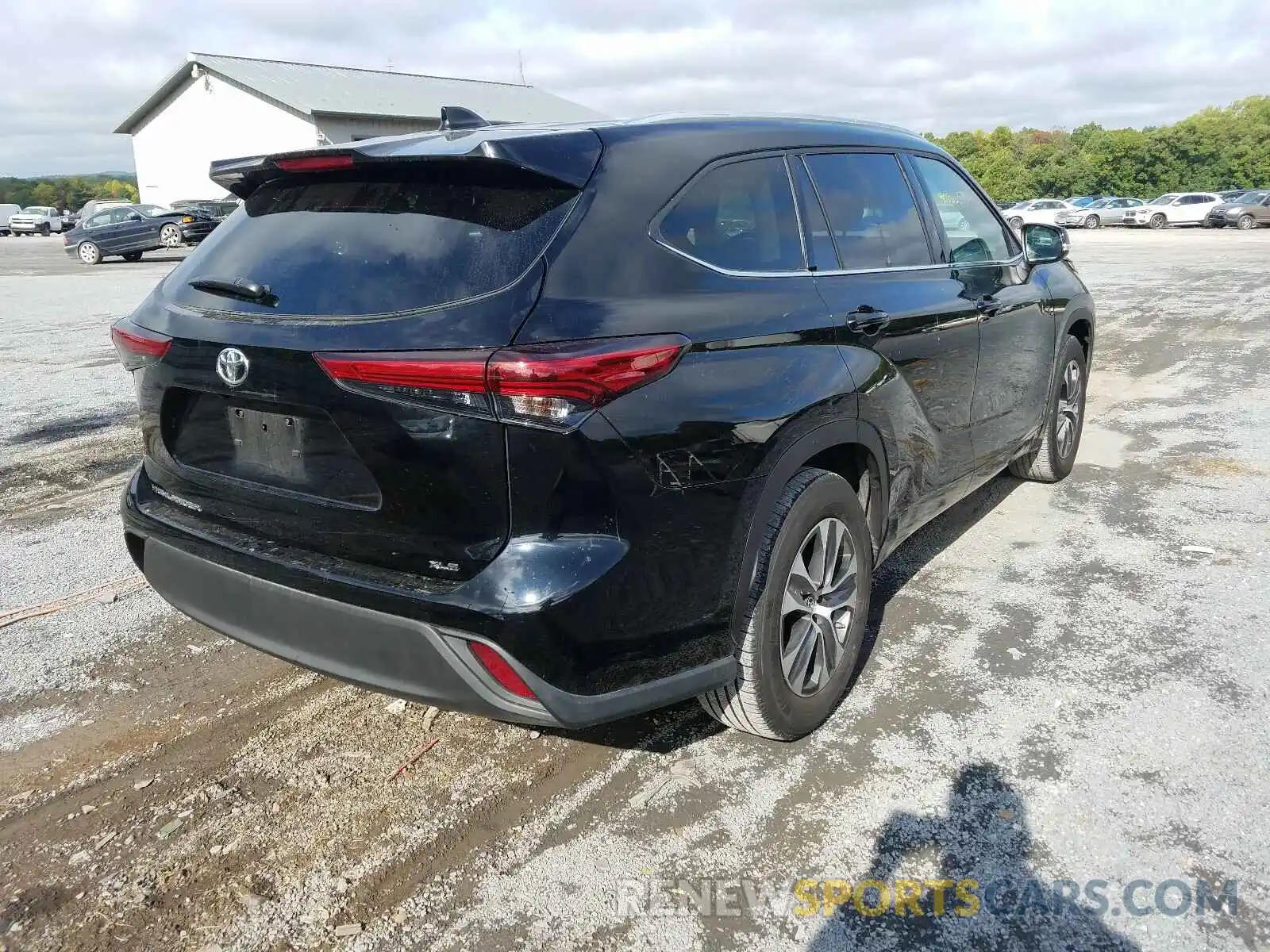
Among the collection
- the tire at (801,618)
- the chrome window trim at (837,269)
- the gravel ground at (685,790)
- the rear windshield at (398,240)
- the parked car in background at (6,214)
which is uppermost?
the parked car in background at (6,214)

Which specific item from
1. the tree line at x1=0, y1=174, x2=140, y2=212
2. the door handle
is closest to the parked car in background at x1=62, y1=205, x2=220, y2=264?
the door handle

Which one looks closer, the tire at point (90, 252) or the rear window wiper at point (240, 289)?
the rear window wiper at point (240, 289)

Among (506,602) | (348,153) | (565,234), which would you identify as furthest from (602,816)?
(348,153)

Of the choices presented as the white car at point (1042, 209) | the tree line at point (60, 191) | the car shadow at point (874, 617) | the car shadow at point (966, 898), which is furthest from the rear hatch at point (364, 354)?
the tree line at point (60, 191)

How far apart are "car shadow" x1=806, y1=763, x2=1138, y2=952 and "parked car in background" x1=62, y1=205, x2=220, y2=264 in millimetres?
26098

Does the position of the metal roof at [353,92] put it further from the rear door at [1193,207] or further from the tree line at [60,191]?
the tree line at [60,191]

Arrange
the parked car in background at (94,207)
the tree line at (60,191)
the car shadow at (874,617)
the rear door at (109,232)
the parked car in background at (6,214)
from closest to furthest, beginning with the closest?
the car shadow at (874,617)
the rear door at (109,232)
the parked car in background at (94,207)
the parked car in background at (6,214)
the tree line at (60,191)

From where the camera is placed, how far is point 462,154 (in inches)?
93.4

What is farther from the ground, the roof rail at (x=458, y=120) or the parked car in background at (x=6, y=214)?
the parked car in background at (x=6, y=214)

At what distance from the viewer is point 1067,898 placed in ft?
7.81

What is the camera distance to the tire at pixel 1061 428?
5211 mm

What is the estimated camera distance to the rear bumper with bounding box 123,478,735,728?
7.54 feet

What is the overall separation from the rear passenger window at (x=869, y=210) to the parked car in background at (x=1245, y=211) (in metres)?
43.5

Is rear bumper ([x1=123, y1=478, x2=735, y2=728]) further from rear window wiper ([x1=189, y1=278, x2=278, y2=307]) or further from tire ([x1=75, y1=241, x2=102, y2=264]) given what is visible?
tire ([x1=75, y1=241, x2=102, y2=264])
